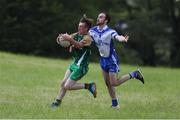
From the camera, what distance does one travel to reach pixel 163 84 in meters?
22.0

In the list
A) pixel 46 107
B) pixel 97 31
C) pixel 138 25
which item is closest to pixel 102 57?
pixel 97 31

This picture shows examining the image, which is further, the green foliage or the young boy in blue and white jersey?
the green foliage

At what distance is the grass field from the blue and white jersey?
1271 millimetres

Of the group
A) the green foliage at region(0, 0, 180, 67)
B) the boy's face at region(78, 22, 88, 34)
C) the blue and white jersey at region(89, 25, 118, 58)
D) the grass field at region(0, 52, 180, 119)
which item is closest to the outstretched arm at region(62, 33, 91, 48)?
the boy's face at region(78, 22, 88, 34)

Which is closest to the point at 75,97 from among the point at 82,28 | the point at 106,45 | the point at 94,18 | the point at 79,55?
the point at 79,55

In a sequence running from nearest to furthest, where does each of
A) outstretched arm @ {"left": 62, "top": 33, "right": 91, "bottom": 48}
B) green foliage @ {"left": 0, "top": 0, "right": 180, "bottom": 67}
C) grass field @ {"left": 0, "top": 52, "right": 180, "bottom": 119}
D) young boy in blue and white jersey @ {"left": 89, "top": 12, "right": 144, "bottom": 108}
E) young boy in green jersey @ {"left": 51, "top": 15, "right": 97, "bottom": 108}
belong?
1. grass field @ {"left": 0, "top": 52, "right": 180, "bottom": 119}
2. outstretched arm @ {"left": 62, "top": 33, "right": 91, "bottom": 48}
3. young boy in green jersey @ {"left": 51, "top": 15, "right": 97, "bottom": 108}
4. young boy in blue and white jersey @ {"left": 89, "top": 12, "right": 144, "bottom": 108}
5. green foliage @ {"left": 0, "top": 0, "right": 180, "bottom": 67}

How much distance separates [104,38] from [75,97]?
3.16 metres

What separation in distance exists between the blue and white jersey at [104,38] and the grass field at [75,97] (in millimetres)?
1271

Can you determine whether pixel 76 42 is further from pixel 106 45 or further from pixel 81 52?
pixel 106 45

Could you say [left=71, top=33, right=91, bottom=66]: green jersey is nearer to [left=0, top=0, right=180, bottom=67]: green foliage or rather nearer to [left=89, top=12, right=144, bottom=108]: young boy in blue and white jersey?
[left=89, top=12, right=144, bottom=108]: young boy in blue and white jersey

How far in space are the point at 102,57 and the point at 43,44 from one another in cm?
3152

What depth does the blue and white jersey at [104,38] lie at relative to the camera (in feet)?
44.7

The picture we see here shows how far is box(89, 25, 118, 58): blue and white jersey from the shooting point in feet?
44.7

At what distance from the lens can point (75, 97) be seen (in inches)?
644
